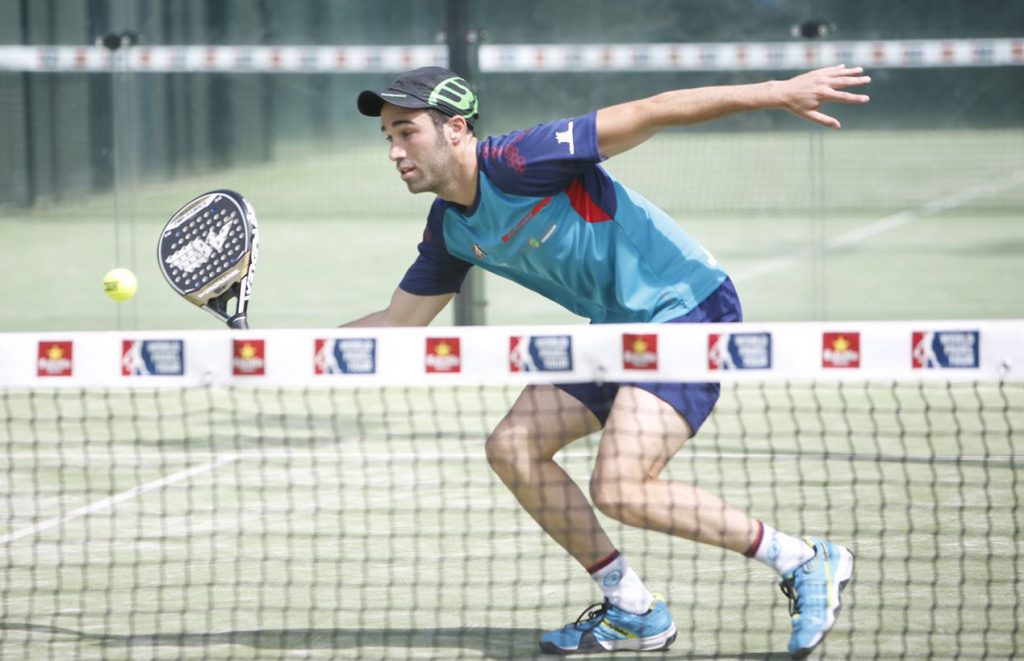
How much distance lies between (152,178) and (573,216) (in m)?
7.61

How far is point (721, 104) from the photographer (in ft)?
13.7

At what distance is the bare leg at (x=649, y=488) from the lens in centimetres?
433

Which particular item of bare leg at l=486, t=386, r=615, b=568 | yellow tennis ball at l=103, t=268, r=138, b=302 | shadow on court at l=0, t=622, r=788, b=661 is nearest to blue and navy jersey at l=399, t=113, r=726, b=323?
bare leg at l=486, t=386, r=615, b=568

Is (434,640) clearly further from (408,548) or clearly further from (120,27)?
(120,27)

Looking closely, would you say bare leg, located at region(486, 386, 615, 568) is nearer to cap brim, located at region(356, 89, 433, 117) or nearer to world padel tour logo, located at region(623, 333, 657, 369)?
world padel tour logo, located at region(623, 333, 657, 369)

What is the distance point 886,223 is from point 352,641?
886 centimetres

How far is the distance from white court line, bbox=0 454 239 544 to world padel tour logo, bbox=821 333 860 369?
3.33 meters

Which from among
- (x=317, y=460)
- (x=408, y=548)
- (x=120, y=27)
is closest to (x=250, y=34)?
(x=120, y=27)

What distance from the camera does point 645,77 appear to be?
1124 centimetres

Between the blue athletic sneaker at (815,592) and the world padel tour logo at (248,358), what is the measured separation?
161 centimetres

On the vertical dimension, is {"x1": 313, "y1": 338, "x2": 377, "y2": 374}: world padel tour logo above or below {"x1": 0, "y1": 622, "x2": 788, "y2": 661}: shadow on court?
above

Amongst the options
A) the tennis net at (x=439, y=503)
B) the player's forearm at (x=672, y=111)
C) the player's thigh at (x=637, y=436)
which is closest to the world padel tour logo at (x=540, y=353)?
the tennis net at (x=439, y=503)

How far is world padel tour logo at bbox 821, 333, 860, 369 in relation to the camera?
4070mm

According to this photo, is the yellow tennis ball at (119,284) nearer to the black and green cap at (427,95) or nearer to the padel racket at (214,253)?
the padel racket at (214,253)
